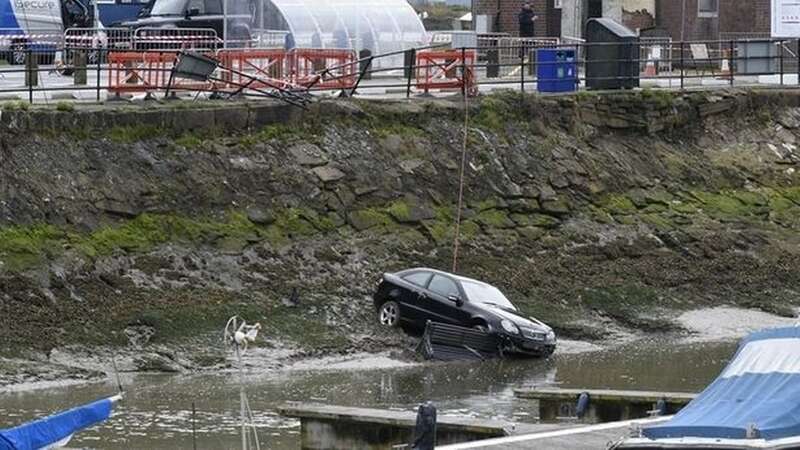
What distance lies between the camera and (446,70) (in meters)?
43.5

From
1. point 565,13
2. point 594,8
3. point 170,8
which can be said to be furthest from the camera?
point 594,8

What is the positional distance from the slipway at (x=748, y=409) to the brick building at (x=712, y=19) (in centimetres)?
3903

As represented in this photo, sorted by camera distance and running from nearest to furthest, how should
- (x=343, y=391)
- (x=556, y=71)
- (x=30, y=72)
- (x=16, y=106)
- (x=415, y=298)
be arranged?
(x=343, y=391), (x=415, y=298), (x=16, y=106), (x=30, y=72), (x=556, y=71)

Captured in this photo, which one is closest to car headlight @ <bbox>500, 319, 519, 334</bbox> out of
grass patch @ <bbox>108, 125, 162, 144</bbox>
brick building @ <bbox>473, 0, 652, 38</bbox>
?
grass patch @ <bbox>108, 125, 162, 144</bbox>

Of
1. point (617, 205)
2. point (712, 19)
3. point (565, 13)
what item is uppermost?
point (565, 13)

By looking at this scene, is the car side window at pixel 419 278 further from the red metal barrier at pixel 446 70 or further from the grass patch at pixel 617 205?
the red metal barrier at pixel 446 70

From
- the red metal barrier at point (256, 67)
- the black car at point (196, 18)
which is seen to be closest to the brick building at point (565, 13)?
the black car at point (196, 18)

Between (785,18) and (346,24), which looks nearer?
(346,24)

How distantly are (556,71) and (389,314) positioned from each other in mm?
12496

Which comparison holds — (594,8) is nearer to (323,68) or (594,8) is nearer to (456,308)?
(323,68)

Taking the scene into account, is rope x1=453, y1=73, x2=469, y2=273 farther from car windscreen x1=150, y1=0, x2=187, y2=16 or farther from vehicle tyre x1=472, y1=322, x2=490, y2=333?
car windscreen x1=150, y1=0, x2=187, y2=16

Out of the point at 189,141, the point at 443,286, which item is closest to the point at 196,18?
the point at 189,141

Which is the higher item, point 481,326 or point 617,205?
point 617,205

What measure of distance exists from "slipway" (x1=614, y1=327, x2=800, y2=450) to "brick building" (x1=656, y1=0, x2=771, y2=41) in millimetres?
39027
